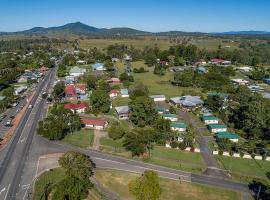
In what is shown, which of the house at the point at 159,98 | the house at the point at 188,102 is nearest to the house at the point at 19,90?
the house at the point at 159,98

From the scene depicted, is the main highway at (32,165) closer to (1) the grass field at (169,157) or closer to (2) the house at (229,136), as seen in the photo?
(1) the grass field at (169,157)

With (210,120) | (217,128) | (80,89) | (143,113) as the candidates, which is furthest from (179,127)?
(80,89)

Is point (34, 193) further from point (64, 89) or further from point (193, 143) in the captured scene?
point (64, 89)

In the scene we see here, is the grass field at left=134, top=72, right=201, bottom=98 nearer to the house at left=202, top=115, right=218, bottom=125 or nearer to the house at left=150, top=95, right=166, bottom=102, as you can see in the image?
the house at left=150, top=95, right=166, bottom=102

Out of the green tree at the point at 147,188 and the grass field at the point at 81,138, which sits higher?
the green tree at the point at 147,188

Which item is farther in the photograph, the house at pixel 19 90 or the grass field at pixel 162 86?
the house at pixel 19 90
